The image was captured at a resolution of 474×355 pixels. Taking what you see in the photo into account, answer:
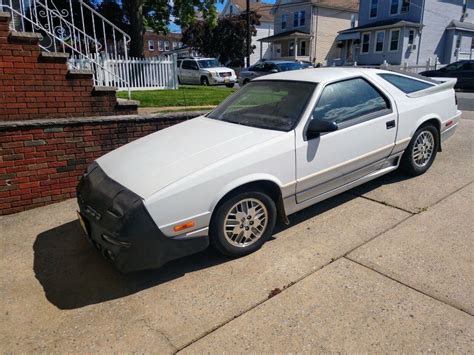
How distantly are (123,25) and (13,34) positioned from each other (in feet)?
61.9

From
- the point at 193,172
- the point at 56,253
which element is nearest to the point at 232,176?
the point at 193,172

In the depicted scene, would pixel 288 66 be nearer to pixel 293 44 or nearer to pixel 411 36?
pixel 411 36

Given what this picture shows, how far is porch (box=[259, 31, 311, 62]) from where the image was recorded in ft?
124

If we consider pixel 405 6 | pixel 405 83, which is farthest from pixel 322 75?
pixel 405 6

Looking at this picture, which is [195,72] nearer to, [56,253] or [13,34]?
[13,34]

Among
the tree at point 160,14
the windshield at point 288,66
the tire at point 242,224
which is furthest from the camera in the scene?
the windshield at point 288,66

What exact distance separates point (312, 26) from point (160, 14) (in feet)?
79.2

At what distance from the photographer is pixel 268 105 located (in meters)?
4.10

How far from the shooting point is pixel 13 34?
484cm

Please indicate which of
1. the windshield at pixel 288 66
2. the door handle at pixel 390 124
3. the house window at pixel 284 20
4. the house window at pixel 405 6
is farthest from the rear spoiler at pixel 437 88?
the house window at pixel 284 20

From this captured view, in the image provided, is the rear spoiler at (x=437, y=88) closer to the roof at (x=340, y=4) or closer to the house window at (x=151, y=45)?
the roof at (x=340, y=4)

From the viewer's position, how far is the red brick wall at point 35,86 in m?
4.92

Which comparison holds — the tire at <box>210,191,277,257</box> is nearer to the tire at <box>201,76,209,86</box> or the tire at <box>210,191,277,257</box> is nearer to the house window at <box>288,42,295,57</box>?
the tire at <box>201,76,209,86</box>

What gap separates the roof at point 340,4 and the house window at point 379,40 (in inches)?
332
